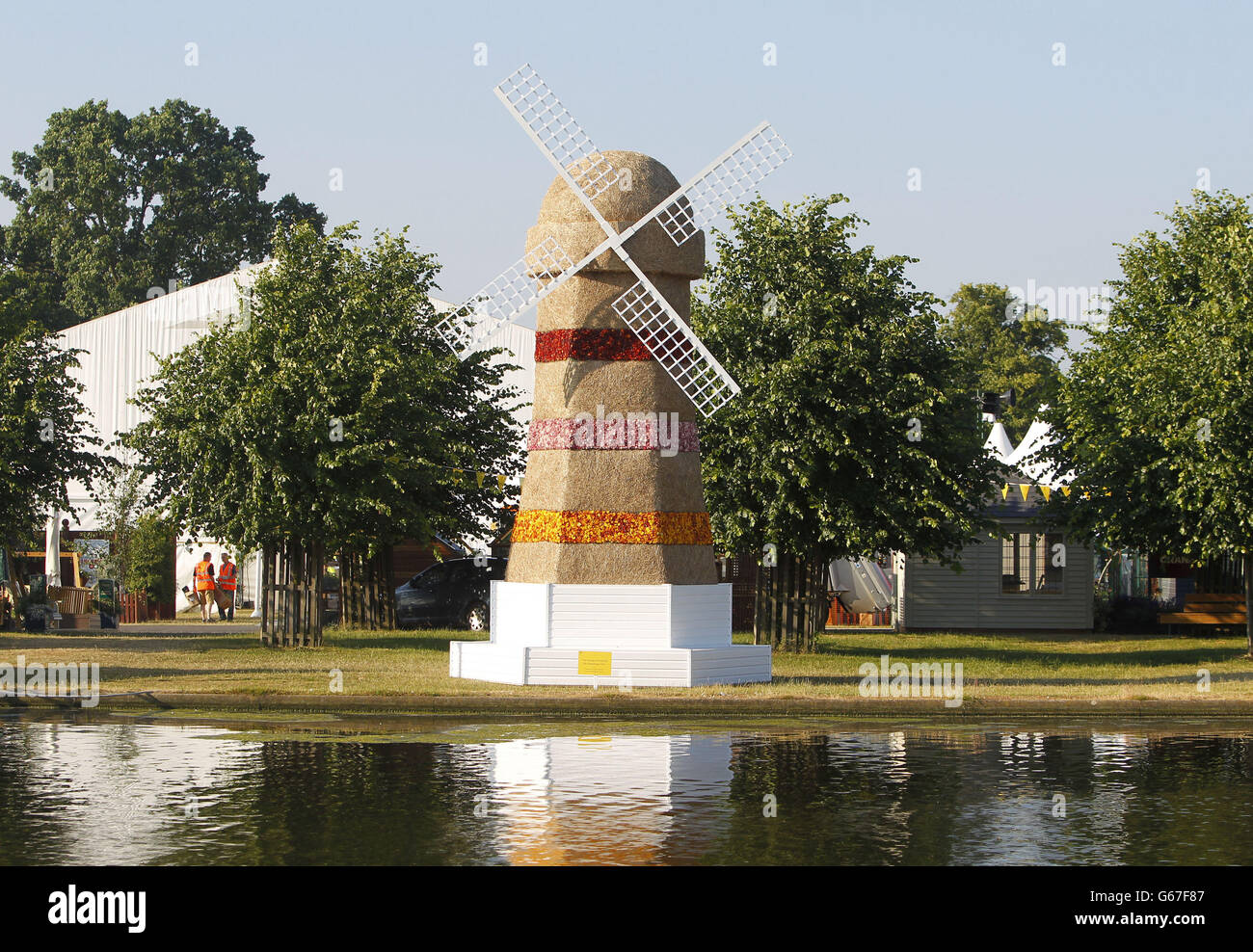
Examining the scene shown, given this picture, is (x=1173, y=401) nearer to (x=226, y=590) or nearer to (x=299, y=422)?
(x=299, y=422)

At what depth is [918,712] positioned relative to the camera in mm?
19734

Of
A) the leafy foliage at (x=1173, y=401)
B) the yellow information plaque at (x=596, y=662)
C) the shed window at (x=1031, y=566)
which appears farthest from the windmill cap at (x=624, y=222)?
the shed window at (x=1031, y=566)

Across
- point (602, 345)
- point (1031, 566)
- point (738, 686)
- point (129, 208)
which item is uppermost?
point (129, 208)

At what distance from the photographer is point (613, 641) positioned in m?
22.2

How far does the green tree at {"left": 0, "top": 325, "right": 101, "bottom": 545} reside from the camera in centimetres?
3231

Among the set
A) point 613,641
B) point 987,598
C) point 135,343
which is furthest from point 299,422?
point 135,343

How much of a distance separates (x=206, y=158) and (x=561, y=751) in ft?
253

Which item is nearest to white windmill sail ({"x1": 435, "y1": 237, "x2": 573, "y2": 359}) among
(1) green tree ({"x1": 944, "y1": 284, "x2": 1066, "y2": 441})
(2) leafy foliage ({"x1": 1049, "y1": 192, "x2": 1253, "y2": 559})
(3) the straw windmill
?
(3) the straw windmill

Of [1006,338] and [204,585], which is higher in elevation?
[1006,338]

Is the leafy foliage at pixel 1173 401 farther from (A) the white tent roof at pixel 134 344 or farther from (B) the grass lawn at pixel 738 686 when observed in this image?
(A) the white tent roof at pixel 134 344

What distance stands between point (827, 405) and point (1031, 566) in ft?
54.2

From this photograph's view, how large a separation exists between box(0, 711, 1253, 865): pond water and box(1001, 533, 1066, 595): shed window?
947 inches

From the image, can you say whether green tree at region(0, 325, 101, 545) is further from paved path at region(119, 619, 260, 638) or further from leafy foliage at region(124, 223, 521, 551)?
paved path at region(119, 619, 260, 638)

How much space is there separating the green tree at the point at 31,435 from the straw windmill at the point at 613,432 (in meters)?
13.9
